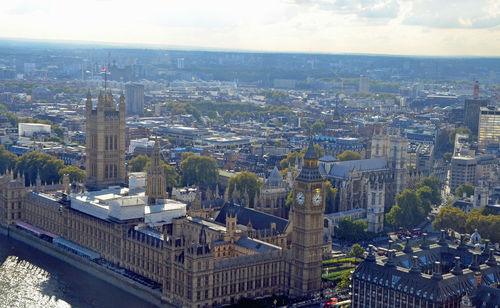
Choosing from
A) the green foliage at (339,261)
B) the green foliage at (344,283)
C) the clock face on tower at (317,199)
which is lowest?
the green foliage at (339,261)

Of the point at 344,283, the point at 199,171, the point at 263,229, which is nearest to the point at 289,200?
the point at 263,229

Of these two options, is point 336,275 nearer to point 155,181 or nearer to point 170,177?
point 155,181

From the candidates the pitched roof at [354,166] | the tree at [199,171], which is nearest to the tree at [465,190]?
the pitched roof at [354,166]

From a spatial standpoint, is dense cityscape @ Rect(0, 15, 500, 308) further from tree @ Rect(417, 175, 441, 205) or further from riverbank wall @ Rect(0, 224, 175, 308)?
tree @ Rect(417, 175, 441, 205)

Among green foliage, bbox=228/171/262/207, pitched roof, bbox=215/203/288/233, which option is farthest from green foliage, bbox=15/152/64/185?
pitched roof, bbox=215/203/288/233

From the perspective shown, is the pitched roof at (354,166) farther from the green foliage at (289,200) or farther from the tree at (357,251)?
the tree at (357,251)
